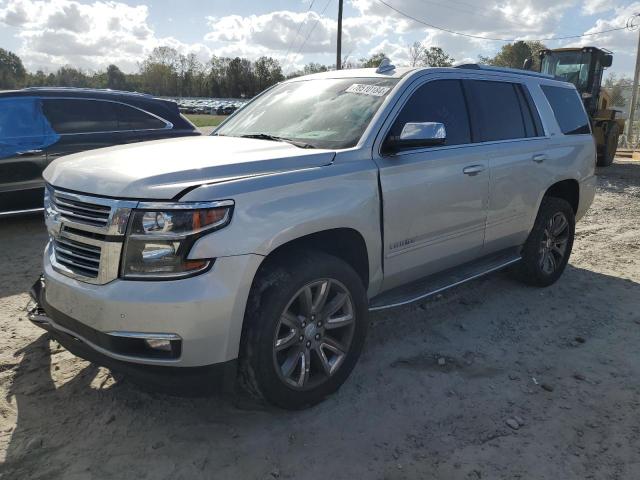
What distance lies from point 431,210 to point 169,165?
72.1 inches

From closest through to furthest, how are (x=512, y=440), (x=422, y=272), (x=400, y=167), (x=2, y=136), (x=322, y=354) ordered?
(x=512, y=440) < (x=322, y=354) < (x=400, y=167) < (x=422, y=272) < (x=2, y=136)

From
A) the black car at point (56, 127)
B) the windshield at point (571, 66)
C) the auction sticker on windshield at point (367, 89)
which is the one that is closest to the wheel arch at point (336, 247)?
the auction sticker on windshield at point (367, 89)

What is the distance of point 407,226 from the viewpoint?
11.9 feet

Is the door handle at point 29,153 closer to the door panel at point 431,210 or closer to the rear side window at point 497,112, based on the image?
the door panel at point 431,210

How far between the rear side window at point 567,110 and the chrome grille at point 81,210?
4.35 m

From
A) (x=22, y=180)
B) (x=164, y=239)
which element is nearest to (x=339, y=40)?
(x=22, y=180)

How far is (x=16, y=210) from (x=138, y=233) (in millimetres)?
5034

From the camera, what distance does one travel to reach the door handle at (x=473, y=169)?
4.04m

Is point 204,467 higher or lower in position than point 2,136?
lower

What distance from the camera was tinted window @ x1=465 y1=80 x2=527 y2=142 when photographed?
14.2ft

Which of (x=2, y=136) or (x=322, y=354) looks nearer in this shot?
(x=322, y=354)

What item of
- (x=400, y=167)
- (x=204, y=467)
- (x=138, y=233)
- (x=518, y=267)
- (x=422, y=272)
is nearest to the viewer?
(x=138, y=233)

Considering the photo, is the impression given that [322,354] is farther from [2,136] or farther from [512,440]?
[2,136]

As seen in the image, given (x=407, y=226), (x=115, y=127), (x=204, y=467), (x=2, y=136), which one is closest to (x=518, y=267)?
(x=407, y=226)
